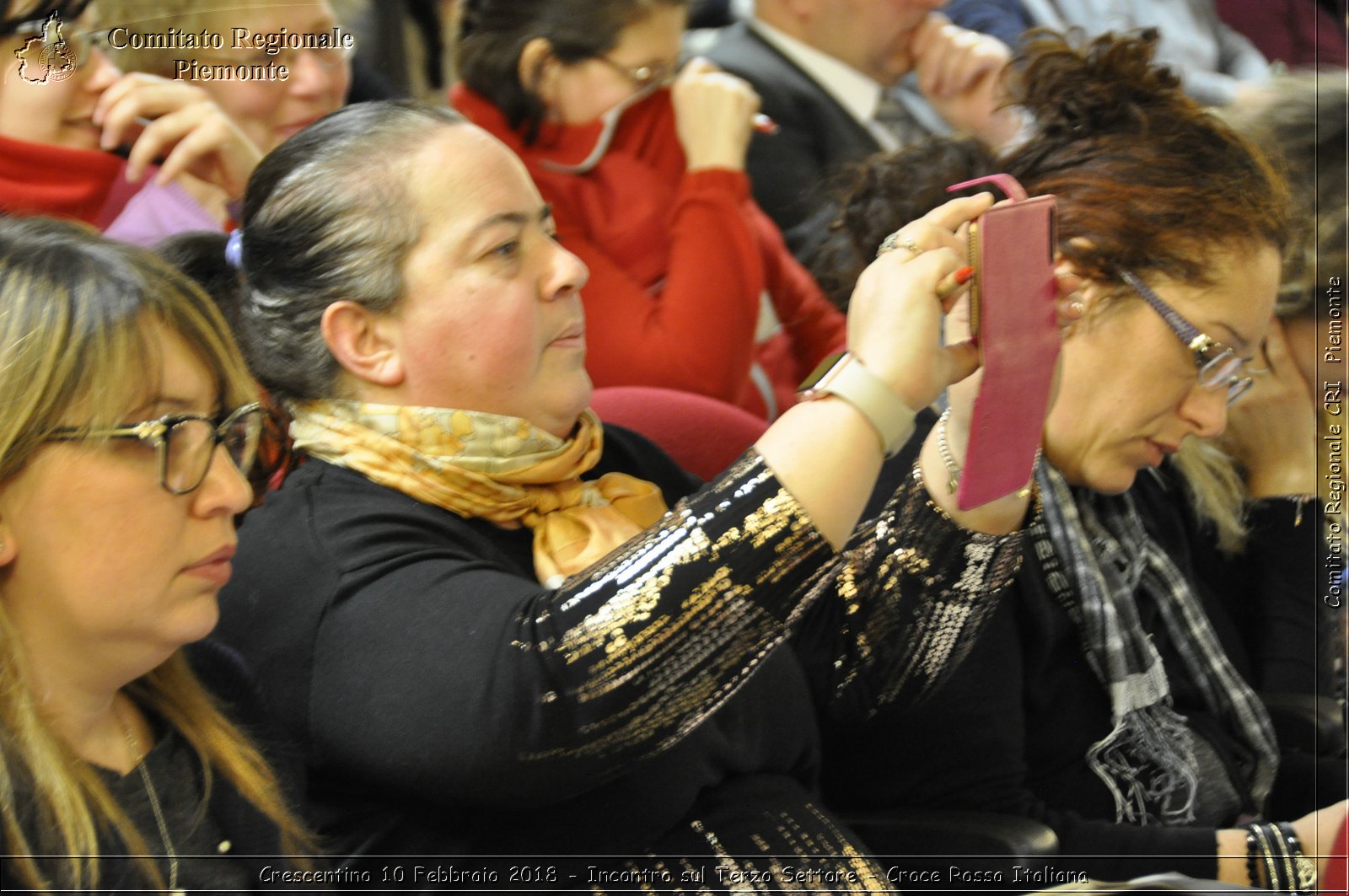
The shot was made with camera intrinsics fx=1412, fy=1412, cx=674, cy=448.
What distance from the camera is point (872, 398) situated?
3.72 ft

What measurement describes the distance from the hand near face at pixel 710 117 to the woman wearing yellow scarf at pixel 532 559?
585mm

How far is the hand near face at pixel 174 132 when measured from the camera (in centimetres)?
161

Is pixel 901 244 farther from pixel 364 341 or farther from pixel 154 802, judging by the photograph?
pixel 154 802

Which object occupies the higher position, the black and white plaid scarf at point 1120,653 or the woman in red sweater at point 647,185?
the woman in red sweater at point 647,185

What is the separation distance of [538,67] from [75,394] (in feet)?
3.22

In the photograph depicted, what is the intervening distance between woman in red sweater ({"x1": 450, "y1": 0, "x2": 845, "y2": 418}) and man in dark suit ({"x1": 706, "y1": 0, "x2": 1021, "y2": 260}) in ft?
0.33

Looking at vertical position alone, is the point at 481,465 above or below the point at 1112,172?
below

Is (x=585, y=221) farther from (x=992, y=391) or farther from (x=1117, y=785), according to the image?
(x=1117, y=785)

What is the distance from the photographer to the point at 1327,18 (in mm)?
2160

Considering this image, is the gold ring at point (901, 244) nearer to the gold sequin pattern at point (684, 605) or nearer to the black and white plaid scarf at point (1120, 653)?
the gold sequin pattern at point (684, 605)

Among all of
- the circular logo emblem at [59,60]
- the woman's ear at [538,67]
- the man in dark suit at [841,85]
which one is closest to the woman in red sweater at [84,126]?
the circular logo emblem at [59,60]

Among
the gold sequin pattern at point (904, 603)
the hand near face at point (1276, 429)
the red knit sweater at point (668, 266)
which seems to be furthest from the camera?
the hand near face at point (1276, 429)

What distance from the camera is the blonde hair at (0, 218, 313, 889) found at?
105 cm

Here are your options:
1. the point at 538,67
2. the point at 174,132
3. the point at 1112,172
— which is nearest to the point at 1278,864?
the point at 1112,172
